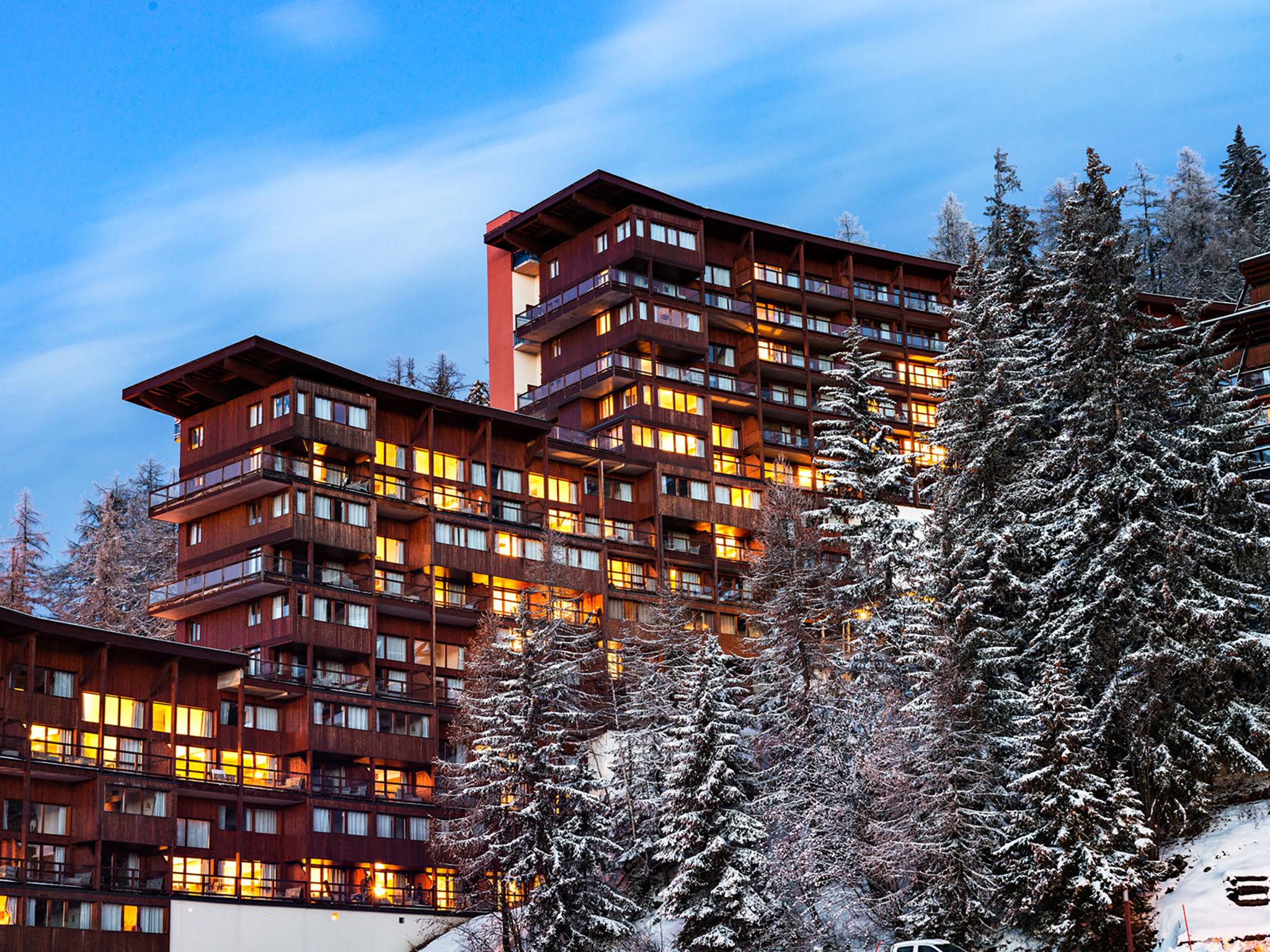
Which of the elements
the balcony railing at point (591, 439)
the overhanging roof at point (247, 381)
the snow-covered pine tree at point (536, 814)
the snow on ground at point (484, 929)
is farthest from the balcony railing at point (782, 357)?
the snow-covered pine tree at point (536, 814)

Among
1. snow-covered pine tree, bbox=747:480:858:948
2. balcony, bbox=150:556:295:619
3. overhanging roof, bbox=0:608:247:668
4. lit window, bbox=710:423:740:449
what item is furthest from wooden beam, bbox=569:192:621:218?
overhanging roof, bbox=0:608:247:668

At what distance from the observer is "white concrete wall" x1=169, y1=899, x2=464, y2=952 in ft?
220

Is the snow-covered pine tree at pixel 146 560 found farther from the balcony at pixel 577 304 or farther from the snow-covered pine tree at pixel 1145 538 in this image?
the snow-covered pine tree at pixel 1145 538

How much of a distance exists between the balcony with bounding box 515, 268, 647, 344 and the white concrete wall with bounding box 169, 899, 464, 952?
132 ft

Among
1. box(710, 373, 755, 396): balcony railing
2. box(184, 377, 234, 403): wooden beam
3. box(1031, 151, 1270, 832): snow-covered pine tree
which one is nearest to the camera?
box(1031, 151, 1270, 832): snow-covered pine tree

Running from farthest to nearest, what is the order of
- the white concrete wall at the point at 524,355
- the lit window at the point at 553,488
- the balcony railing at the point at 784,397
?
the white concrete wall at the point at 524,355 → the balcony railing at the point at 784,397 → the lit window at the point at 553,488

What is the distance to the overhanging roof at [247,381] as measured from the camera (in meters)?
80.7

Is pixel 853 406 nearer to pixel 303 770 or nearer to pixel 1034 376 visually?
pixel 1034 376

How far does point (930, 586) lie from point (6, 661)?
3922cm

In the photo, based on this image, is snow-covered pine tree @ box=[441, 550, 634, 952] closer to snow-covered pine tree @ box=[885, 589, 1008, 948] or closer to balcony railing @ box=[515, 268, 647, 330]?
snow-covered pine tree @ box=[885, 589, 1008, 948]

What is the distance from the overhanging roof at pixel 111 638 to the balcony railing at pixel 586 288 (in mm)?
33995

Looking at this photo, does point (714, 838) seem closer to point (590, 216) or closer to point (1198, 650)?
point (1198, 650)

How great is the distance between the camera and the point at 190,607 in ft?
266

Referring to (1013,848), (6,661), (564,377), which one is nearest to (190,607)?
(6,661)
